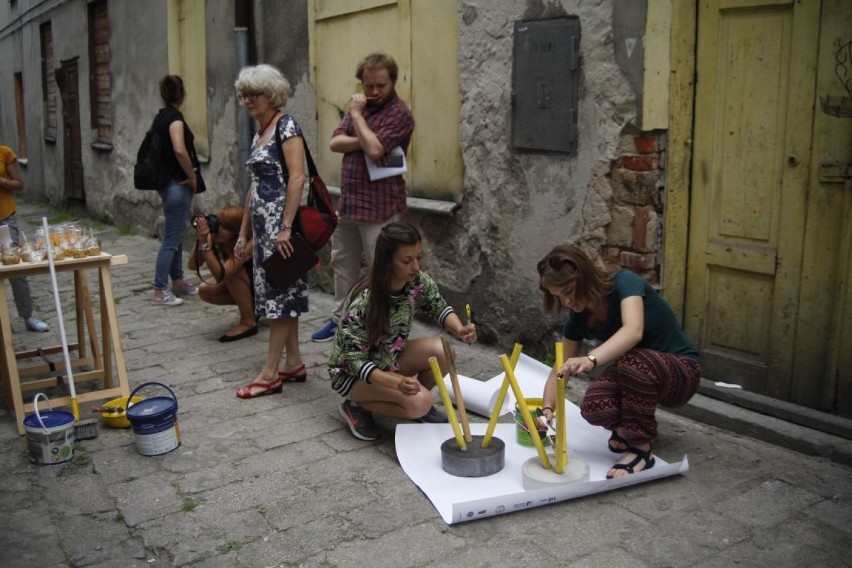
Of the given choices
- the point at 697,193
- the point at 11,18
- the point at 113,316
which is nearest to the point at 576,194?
the point at 697,193

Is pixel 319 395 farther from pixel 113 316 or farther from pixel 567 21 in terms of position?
pixel 567 21

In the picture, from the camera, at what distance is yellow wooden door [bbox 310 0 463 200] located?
577 cm

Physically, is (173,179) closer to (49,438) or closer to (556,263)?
(49,438)

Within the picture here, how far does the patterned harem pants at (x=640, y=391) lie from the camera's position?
138 inches

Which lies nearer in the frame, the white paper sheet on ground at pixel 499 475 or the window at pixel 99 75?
the white paper sheet on ground at pixel 499 475

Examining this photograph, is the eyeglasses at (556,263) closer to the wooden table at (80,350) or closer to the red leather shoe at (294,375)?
the red leather shoe at (294,375)

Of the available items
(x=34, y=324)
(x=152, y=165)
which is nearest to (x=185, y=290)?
(x=152, y=165)

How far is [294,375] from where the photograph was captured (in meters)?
4.95

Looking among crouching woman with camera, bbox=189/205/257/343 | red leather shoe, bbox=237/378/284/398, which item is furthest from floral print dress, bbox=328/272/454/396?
crouching woman with camera, bbox=189/205/257/343

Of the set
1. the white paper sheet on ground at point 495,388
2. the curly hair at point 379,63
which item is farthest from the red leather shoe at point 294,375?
the curly hair at point 379,63

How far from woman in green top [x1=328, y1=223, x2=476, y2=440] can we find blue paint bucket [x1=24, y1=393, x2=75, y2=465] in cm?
121

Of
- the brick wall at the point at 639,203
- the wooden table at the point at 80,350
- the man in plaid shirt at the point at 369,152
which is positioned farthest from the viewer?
the man in plaid shirt at the point at 369,152

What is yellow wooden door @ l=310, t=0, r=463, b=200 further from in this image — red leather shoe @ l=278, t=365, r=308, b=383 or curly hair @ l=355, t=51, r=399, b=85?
red leather shoe @ l=278, t=365, r=308, b=383

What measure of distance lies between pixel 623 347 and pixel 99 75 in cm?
1080
